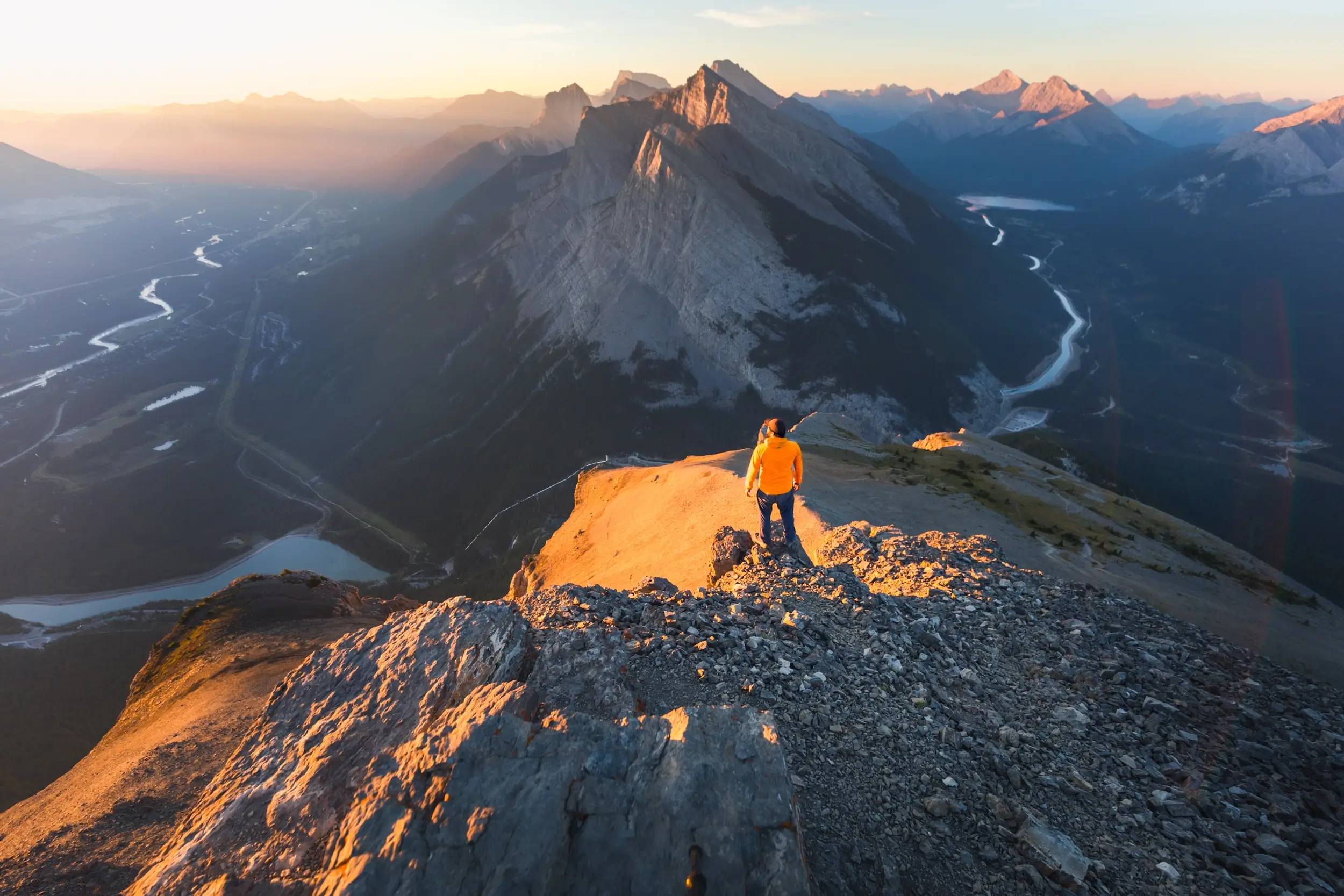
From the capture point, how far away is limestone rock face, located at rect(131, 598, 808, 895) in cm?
675

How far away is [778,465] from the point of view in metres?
17.0

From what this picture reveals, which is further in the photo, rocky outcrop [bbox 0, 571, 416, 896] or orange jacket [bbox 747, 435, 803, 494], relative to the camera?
orange jacket [bbox 747, 435, 803, 494]

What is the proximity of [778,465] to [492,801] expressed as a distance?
11.7 meters

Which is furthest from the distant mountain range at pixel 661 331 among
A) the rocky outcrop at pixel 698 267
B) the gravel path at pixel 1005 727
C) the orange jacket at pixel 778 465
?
the gravel path at pixel 1005 727

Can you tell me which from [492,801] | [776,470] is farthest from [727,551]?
[492,801]

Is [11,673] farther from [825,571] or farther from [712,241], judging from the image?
[712,241]

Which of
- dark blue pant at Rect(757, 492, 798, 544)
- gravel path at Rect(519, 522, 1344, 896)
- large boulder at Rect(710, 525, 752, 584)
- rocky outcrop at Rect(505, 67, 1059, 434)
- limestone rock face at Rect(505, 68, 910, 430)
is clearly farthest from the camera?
limestone rock face at Rect(505, 68, 910, 430)

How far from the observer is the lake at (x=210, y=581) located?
8481 cm

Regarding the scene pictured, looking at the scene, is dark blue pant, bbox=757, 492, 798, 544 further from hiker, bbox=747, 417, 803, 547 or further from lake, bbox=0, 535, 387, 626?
lake, bbox=0, 535, 387, 626

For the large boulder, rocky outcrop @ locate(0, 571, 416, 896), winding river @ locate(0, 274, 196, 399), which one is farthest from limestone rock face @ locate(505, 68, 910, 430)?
winding river @ locate(0, 274, 196, 399)

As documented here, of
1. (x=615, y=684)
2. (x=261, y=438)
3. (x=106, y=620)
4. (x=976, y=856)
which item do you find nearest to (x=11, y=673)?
(x=106, y=620)

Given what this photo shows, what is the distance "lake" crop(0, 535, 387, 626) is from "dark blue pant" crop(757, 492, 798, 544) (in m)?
82.5

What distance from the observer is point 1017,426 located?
3935 inches

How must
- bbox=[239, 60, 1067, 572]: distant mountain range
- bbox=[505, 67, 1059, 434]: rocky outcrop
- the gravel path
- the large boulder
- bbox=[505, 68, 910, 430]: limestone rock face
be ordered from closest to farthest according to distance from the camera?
1. the gravel path
2. the large boulder
3. bbox=[239, 60, 1067, 572]: distant mountain range
4. bbox=[505, 67, 1059, 434]: rocky outcrop
5. bbox=[505, 68, 910, 430]: limestone rock face
